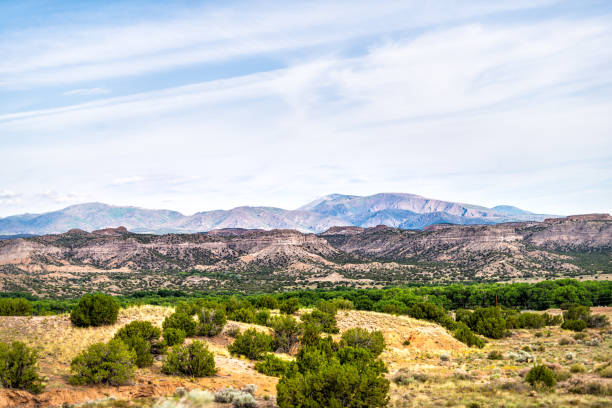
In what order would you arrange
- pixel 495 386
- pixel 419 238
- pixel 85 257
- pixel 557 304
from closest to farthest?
pixel 495 386
pixel 557 304
pixel 85 257
pixel 419 238

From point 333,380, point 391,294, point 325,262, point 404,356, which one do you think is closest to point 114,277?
point 325,262

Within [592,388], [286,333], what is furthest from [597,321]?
[286,333]

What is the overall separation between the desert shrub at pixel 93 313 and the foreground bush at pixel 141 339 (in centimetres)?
286

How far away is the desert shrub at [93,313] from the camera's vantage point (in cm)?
2473

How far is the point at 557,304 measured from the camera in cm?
5850

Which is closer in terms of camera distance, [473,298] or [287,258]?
[473,298]

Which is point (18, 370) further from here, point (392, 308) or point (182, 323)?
point (392, 308)

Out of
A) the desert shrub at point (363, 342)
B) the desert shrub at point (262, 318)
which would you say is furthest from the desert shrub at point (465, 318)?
the desert shrub at point (262, 318)

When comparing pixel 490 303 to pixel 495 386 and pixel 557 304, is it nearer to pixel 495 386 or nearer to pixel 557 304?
pixel 557 304

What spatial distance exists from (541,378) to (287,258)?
13253 cm

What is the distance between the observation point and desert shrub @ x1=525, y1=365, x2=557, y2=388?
1656 cm

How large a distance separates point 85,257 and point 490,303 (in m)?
137

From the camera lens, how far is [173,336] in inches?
947

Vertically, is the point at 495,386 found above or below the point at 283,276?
above
